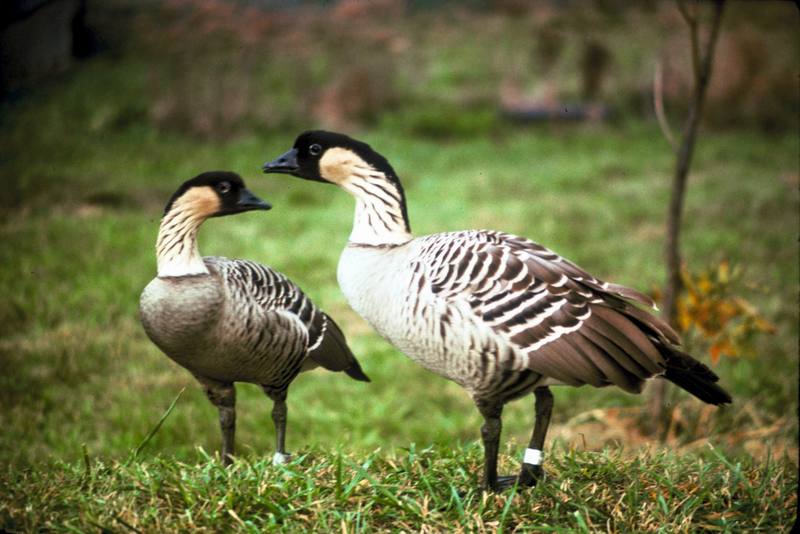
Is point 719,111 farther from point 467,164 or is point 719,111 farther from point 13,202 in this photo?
point 13,202

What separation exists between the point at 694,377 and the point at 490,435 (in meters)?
0.89

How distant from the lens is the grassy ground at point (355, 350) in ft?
10.7

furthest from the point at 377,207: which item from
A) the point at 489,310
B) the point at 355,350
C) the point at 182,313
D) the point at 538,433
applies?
the point at 355,350

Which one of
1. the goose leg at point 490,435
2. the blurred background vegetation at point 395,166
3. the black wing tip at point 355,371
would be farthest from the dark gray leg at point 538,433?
the black wing tip at point 355,371

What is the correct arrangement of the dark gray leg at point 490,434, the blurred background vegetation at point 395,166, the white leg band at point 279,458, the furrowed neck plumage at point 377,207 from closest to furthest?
the dark gray leg at point 490,434
the furrowed neck plumage at point 377,207
the white leg band at point 279,458
the blurred background vegetation at point 395,166

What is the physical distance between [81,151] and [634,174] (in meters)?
7.11

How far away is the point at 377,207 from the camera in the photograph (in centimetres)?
342

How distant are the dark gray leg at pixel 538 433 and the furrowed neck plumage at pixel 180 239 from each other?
1538mm

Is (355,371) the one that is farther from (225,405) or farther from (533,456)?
(533,456)

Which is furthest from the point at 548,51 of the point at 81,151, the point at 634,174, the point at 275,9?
the point at 81,151

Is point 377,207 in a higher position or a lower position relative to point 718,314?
higher

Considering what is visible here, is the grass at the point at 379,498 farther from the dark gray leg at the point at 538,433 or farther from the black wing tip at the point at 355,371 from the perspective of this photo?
the black wing tip at the point at 355,371

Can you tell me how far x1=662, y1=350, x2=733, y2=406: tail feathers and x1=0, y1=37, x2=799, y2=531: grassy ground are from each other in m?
0.43

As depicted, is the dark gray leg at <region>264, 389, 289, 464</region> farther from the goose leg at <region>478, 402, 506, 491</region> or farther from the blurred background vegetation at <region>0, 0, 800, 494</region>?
the goose leg at <region>478, 402, 506, 491</region>
